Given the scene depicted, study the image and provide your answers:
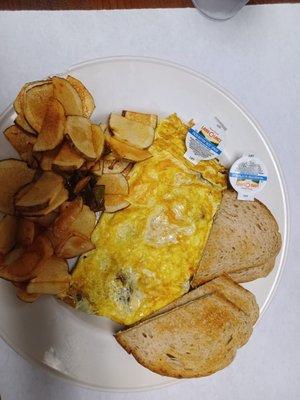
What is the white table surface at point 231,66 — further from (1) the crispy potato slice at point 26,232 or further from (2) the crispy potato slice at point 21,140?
(1) the crispy potato slice at point 26,232

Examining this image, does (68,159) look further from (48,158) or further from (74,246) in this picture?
(74,246)

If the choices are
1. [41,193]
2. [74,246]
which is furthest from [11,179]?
[74,246]

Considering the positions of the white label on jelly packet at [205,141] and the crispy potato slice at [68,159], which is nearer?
the crispy potato slice at [68,159]

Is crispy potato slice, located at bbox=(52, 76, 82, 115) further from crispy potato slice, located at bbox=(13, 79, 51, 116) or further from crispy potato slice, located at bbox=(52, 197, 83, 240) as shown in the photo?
crispy potato slice, located at bbox=(52, 197, 83, 240)

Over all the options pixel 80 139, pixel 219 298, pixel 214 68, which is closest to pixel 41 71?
pixel 80 139

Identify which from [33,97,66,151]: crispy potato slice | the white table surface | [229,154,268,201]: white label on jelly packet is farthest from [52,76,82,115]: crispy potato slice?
[229,154,268,201]: white label on jelly packet

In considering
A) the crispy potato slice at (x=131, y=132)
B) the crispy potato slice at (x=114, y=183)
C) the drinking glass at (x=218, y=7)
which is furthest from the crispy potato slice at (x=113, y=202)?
the drinking glass at (x=218, y=7)
